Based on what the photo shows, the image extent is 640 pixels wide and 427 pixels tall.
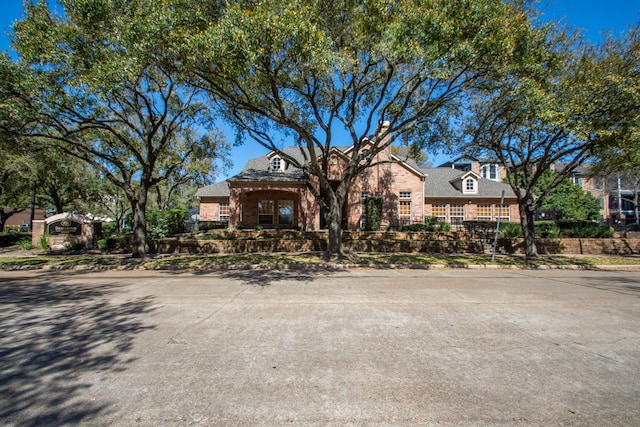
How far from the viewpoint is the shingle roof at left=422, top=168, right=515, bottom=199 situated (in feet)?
101

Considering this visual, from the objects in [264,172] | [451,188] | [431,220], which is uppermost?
[264,172]

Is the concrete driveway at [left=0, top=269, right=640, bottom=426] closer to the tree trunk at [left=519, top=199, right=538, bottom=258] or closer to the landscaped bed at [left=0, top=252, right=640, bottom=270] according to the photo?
the landscaped bed at [left=0, top=252, right=640, bottom=270]

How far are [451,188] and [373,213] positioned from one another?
32.8ft

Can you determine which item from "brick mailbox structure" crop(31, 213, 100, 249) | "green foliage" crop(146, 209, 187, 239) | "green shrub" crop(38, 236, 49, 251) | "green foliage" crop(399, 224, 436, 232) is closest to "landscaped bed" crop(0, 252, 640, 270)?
"brick mailbox structure" crop(31, 213, 100, 249)

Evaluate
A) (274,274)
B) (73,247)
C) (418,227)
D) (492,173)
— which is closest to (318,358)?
(274,274)

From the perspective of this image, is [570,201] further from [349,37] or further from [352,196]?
[349,37]

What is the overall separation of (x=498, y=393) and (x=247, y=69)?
10.4 meters

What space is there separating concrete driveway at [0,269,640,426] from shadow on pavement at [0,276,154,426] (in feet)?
0.08

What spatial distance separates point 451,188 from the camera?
31719 millimetres

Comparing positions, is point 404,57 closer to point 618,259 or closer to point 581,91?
point 581,91

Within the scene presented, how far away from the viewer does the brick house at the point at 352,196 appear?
27.2 meters

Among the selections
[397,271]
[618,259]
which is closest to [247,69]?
[397,271]

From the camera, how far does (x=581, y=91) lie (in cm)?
1186

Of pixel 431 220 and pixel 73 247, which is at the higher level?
pixel 431 220
